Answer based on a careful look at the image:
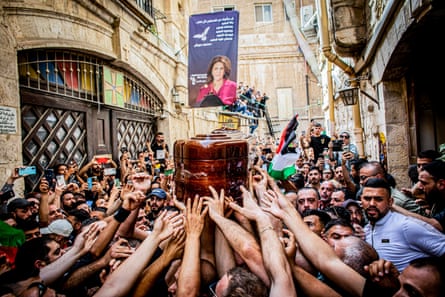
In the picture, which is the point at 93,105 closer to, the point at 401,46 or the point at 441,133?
the point at 401,46

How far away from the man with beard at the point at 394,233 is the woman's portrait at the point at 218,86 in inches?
221

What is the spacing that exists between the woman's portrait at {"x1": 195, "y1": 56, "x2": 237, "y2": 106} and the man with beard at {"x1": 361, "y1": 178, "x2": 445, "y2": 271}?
5.61 m

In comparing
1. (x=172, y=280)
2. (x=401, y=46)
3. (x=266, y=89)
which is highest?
(x=266, y=89)

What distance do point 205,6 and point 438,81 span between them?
777 inches

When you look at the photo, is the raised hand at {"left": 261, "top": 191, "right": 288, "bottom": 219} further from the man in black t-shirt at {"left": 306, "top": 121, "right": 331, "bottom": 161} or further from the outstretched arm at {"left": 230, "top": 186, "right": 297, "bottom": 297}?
the man in black t-shirt at {"left": 306, "top": 121, "right": 331, "bottom": 161}

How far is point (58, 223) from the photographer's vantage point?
121 inches

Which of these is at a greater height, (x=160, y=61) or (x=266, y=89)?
(x=266, y=89)

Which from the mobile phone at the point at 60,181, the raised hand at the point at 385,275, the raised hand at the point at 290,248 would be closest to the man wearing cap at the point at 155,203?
the mobile phone at the point at 60,181

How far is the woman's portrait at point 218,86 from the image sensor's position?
7906 mm

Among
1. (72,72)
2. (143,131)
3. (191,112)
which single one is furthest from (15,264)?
(191,112)

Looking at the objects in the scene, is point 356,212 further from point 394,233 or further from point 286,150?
point 286,150

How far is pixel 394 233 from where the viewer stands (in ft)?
7.98

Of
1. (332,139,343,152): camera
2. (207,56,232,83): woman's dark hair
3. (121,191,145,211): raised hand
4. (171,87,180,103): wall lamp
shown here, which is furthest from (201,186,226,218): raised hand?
(171,87,180,103): wall lamp

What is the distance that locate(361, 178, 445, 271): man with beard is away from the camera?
2273 mm
